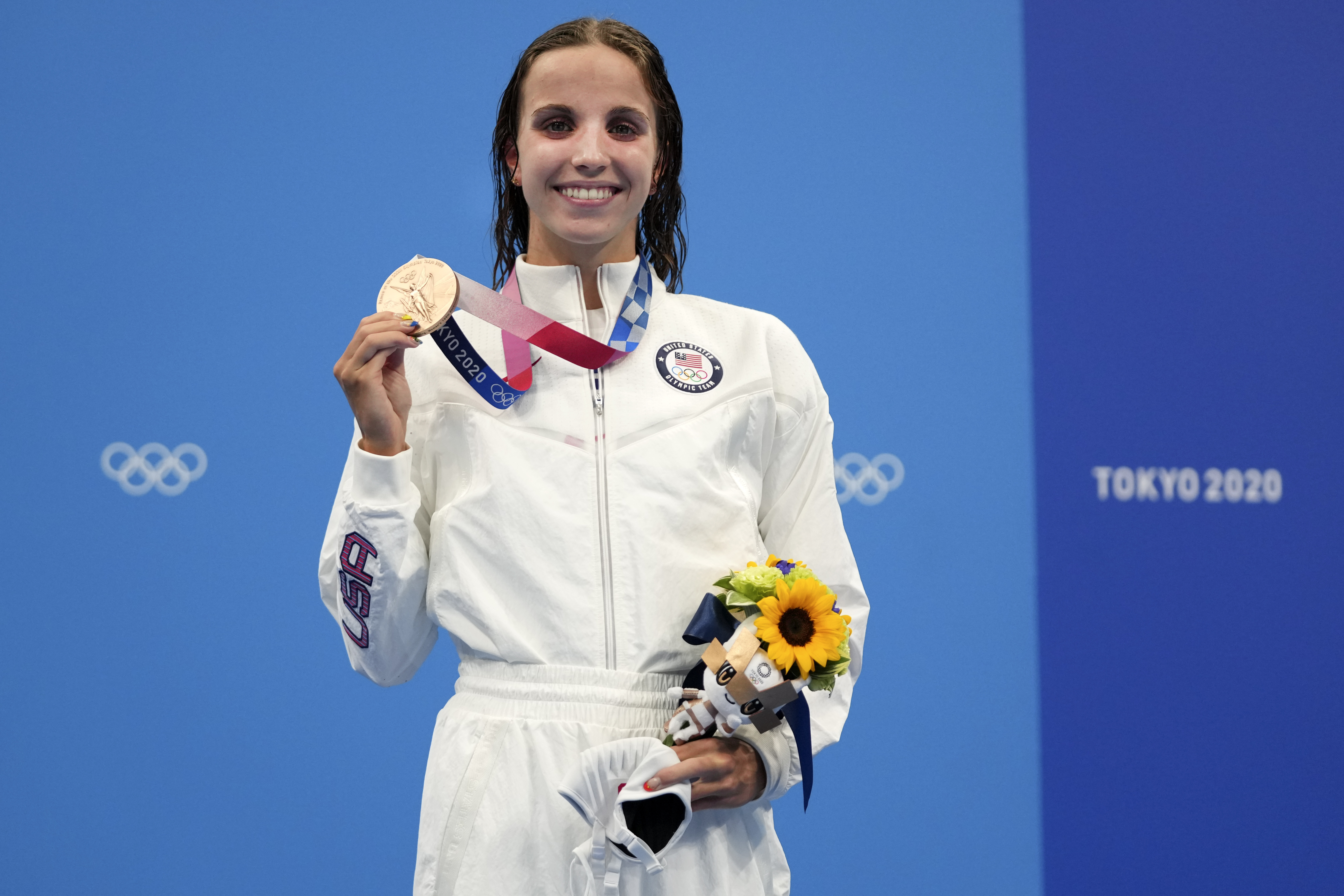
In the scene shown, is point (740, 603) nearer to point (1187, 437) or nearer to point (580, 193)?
point (580, 193)

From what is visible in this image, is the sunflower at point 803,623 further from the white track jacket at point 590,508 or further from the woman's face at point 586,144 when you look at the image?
the woman's face at point 586,144

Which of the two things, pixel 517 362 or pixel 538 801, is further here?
pixel 517 362

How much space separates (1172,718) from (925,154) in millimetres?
1275

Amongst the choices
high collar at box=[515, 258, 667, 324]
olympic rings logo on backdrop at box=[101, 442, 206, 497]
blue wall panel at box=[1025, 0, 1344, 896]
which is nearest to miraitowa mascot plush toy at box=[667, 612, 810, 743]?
high collar at box=[515, 258, 667, 324]

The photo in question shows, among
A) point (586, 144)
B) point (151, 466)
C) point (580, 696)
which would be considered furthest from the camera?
point (151, 466)

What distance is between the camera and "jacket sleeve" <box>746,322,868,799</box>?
4.16ft

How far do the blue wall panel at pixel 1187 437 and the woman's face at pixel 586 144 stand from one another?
1384mm

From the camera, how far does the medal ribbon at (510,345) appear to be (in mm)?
1254

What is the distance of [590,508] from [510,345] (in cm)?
21

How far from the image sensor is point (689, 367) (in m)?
1.33

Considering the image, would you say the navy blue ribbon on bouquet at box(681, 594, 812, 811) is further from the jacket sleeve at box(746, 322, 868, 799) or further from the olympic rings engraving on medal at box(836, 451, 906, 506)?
the olympic rings engraving on medal at box(836, 451, 906, 506)

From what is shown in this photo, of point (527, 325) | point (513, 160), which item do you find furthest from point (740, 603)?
point (513, 160)

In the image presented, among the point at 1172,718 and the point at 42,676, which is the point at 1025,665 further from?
the point at 42,676

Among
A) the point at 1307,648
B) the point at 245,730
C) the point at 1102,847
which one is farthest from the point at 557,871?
the point at 1307,648
